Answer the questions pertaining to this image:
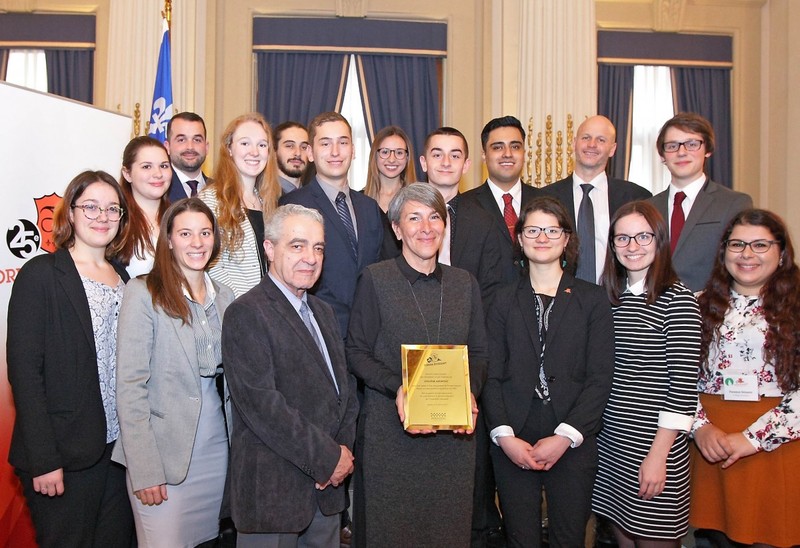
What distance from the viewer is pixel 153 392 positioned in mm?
2613

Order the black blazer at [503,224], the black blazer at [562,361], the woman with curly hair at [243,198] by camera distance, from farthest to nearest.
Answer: the black blazer at [503,224] < the woman with curly hair at [243,198] < the black blazer at [562,361]

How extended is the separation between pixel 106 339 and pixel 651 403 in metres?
2.22

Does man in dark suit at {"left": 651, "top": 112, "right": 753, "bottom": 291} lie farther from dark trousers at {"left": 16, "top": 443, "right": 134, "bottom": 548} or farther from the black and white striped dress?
dark trousers at {"left": 16, "top": 443, "right": 134, "bottom": 548}

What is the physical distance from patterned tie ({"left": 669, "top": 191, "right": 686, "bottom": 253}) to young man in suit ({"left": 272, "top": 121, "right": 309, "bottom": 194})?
7.75 feet

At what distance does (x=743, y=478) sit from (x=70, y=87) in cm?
765

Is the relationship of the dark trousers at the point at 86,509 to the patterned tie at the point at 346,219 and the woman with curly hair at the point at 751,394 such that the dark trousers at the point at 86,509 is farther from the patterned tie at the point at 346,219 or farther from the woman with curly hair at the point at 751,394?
the woman with curly hair at the point at 751,394

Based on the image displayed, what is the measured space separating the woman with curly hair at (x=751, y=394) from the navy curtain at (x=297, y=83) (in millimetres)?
5507

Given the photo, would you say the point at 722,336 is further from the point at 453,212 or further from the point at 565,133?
the point at 565,133

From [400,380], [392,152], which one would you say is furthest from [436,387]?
[392,152]

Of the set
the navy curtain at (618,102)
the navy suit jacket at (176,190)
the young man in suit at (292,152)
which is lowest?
the navy suit jacket at (176,190)

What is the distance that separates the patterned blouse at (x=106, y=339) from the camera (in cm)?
270

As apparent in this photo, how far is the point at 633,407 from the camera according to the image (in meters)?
2.86

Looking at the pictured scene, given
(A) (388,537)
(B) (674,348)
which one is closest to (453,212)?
(B) (674,348)

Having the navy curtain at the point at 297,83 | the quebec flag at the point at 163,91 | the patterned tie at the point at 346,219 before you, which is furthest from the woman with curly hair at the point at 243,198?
the navy curtain at the point at 297,83
